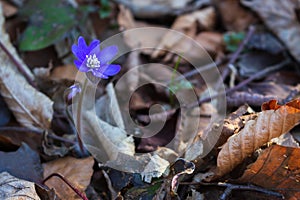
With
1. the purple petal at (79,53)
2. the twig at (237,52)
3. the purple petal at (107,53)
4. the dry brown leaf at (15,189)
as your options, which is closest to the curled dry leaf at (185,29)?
the twig at (237,52)

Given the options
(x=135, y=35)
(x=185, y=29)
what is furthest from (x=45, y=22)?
(x=185, y=29)

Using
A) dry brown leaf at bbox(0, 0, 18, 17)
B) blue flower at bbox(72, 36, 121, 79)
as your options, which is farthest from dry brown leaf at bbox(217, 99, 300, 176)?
dry brown leaf at bbox(0, 0, 18, 17)

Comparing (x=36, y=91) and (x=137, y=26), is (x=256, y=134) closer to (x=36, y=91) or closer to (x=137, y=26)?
(x=36, y=91)

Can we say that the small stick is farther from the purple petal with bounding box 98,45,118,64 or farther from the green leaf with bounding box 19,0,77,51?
the green leaf with bounding box 19,0,77,51

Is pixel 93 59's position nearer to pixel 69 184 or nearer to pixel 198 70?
pixel 69 184

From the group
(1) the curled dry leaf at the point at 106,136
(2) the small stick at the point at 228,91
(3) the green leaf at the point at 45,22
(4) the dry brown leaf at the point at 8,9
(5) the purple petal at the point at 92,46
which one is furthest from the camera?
(4) the dry brown leaf at the point at 8,9

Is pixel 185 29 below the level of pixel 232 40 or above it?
above

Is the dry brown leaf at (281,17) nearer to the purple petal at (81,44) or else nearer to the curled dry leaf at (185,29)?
the curled dry leaf at (185,29)
